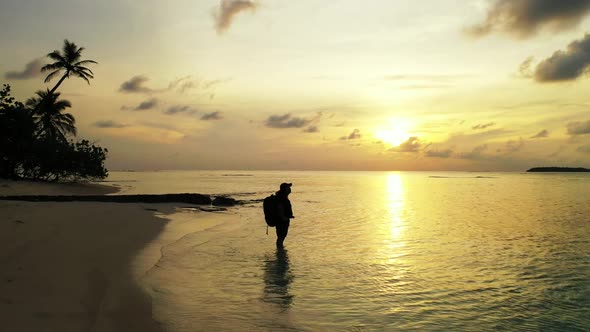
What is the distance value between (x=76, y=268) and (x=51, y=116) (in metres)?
51.1

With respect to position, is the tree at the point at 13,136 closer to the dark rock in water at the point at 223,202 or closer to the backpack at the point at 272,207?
the dark rock in water at the point at 223,202

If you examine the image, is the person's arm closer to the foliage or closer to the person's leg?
the person's leg

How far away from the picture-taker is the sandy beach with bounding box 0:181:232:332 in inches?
258

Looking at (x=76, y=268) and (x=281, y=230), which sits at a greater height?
(x=281, y=230)

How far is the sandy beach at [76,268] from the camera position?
6.55 m

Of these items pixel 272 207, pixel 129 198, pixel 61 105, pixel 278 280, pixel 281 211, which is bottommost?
pixel 278 280

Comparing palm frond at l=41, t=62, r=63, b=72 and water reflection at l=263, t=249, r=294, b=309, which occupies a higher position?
palm frond at l=41, t=62, r=63, b=72

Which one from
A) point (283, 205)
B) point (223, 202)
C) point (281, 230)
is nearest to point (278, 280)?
point (283, 205)

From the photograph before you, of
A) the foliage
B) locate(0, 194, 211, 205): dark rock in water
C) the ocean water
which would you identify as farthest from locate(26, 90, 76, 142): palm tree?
the ocean water

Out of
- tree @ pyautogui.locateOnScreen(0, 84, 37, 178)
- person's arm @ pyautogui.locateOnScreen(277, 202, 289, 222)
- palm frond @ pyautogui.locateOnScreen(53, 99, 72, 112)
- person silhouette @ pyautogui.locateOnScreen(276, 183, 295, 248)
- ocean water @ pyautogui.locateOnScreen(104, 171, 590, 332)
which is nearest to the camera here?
ocean water @ pyautogui.locateOnScreen(104, 171, 590, 332)

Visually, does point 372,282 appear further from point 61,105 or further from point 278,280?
point 61,105

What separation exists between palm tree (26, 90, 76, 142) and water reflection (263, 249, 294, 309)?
151ft

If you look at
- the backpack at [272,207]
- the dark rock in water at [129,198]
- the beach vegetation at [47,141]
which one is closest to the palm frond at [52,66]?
the beach vegetation at [47,141]

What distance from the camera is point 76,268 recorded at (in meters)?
9.75
